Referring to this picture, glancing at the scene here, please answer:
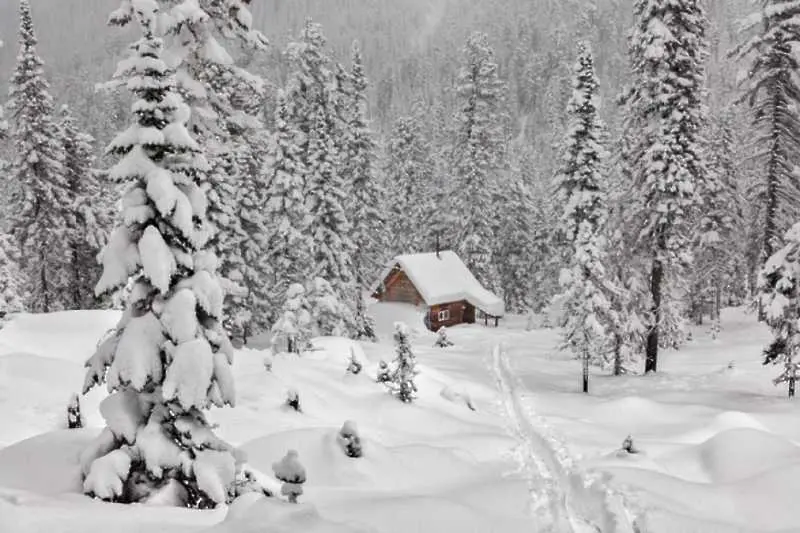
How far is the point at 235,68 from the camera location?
1462cm

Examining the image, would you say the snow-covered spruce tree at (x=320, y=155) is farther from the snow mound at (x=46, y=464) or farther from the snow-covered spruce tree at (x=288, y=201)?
the snow mound at (x=46, y=464)

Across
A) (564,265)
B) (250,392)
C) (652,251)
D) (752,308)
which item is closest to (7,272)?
(250,392)

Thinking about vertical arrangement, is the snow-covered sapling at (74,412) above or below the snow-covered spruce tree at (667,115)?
below

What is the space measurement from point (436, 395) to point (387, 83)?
173 metres

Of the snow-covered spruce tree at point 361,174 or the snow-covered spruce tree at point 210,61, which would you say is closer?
the snow-covered spruce tree at point 210,61

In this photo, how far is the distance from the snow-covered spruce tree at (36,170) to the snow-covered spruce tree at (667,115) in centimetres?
3173

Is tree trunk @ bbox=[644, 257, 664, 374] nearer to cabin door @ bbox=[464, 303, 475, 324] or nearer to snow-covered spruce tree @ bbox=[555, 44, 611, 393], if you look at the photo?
snow-covered spruce tree @ bbox=[555, 44, 611, 393]

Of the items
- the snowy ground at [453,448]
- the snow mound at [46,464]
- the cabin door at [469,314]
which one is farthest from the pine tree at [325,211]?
the snow mound at [46,464]

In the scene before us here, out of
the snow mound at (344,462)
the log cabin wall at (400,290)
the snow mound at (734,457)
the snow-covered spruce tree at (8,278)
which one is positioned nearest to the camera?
the snow mound at (344,462)

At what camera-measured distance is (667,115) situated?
87.4 ft

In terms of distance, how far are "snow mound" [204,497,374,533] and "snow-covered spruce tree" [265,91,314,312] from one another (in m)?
28.2

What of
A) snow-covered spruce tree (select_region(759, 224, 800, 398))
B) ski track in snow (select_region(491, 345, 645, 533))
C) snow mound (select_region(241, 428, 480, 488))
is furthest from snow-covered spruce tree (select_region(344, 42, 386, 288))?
snow mound (select_region(241, 428, 480, 488))

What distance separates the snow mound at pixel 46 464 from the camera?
823cm

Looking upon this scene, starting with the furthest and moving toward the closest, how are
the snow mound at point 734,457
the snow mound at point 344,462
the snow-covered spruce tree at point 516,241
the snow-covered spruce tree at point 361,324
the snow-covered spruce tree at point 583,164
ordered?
the snow-covered spruce tree at point 516,241 → the snow-covered spruce tree at point 361,324 → the snow-covered spruce tree at point 583,164 → the snow mound at point 734,457 → the snow mound at point 344,462
